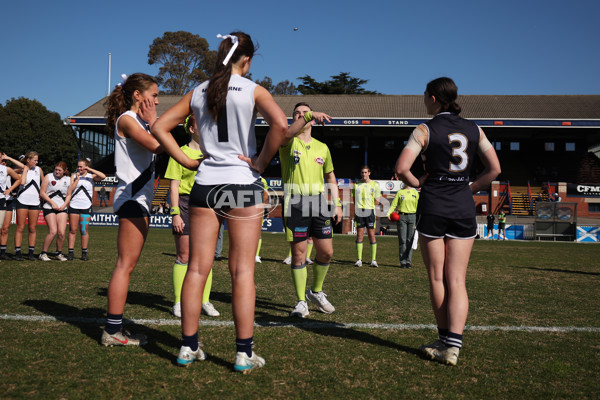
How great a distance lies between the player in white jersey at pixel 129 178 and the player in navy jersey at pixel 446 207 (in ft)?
7.03

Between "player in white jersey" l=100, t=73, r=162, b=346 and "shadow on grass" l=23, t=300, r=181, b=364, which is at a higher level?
"player in white jersey" l=100, t=73, r=162, b=346

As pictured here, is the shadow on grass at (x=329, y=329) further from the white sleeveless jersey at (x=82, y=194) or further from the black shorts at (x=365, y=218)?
the black shorts at (x=365, y=218)

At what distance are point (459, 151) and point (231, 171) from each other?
1814 millimetres

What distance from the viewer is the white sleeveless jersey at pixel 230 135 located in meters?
3.05

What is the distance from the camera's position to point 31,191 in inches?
369

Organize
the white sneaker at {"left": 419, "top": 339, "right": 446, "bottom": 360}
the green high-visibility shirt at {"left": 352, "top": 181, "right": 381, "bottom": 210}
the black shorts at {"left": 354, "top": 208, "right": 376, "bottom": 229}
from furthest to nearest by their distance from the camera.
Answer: the green high-visibility shirt at {"left": 352, "top": 181, "right": 381, "bottom": 210}, the black shorts at {"left": 354, "top": 208, "right": 376, "bottom": 229}, the white sneaker at {"left": 419, "top": 339, "right": 446, "bottom": 360}

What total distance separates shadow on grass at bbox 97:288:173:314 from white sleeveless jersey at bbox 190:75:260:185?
265 cm

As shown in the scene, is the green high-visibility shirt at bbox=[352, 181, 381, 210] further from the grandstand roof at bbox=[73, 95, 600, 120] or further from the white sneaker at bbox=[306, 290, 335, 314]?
the grandstand roof at bbox=[73, 95, 600, 120]

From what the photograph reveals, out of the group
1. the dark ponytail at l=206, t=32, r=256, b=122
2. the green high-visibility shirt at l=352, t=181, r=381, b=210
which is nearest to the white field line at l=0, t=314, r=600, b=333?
the dark ponytail at l=206, t=32, r=256, b=122

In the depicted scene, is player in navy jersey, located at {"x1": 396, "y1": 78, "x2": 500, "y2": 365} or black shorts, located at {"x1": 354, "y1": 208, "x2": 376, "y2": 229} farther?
black shorts, located at {"x1": 354, "y1": 208, "x2": 376, "y2": 229}

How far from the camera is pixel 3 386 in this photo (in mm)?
2801

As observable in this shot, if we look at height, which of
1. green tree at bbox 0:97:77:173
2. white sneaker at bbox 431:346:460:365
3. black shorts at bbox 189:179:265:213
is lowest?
white sneaker at bbox 431:346:460:365

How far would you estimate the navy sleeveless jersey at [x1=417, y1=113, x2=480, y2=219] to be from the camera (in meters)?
3.58

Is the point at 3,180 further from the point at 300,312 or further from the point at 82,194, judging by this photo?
the point at 300,312
